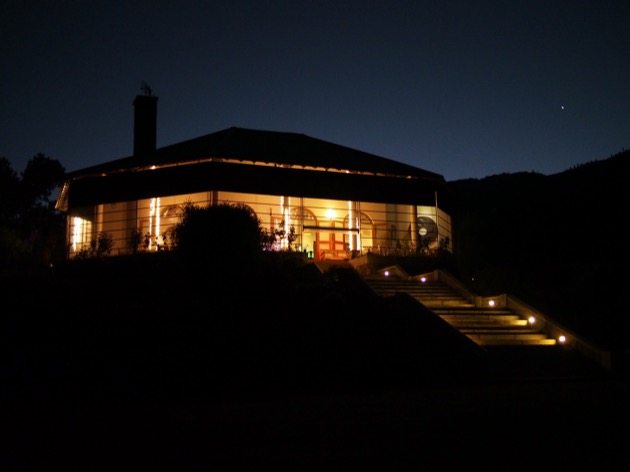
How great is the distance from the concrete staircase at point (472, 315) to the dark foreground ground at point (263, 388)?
4.10ft

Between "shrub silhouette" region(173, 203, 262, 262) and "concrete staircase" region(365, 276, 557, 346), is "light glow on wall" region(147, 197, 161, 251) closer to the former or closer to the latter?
"shrub silhouette" region(173, 203, 262, 262)

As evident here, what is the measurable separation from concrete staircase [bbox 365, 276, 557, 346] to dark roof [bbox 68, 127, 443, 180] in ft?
23.9

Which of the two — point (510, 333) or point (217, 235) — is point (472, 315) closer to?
point (510, 333)

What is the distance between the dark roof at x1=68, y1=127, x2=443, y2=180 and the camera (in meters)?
22.7

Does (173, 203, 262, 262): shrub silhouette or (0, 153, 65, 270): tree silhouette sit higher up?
(0, 153, 65, 270): tree silhouette

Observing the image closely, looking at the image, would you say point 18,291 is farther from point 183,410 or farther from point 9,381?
point 183,410

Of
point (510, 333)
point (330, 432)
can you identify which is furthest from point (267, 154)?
point (330, 432)

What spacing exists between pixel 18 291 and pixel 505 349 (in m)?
10.00

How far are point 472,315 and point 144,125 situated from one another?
17.8m

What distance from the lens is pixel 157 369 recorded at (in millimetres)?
9828

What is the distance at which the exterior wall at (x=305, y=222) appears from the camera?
22.9m

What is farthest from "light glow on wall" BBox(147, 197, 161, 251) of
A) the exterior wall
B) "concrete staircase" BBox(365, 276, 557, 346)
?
"concrete staircase" BBox(365, 276, 557, 346)

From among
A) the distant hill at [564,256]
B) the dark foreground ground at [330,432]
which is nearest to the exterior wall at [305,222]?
the distant hill at [564,256]

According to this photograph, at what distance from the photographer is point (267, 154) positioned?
2355 centimetres
